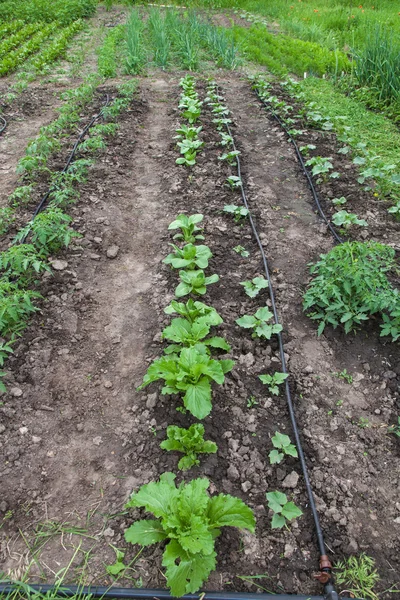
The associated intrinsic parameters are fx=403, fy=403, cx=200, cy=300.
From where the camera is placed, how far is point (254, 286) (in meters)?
3.27

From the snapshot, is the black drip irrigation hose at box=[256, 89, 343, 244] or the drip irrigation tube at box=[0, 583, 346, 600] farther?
the black drip irrigation hose at box=[256, 89, 343, 244]

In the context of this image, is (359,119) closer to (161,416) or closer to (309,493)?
(161,416)

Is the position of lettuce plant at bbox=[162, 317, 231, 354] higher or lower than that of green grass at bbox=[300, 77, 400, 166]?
lower

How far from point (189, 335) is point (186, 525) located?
1.18m

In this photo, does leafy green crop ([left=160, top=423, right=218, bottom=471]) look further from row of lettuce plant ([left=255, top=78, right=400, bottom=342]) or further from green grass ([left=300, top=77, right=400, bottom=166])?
green grass ([left=300, top=77, right=400, bottom=166])

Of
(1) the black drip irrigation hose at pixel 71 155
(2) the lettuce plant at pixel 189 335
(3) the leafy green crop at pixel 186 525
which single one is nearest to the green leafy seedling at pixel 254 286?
(2) the lettuce plant at pixel 189 335

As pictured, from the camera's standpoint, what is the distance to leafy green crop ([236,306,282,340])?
290 centimetres

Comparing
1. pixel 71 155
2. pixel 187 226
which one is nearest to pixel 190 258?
pixel 187 226

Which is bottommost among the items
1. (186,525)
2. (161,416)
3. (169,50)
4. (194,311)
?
(161,416)

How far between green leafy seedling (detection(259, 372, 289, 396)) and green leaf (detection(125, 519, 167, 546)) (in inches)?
42.4

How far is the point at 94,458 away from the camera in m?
2.34

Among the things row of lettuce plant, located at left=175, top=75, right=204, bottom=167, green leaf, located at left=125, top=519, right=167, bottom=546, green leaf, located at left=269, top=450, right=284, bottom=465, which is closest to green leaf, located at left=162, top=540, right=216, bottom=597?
green leaf, located at left=125, top=519, right=167, bottom=546

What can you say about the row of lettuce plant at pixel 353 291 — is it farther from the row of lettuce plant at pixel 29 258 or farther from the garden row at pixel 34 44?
the garden row at pixel 34 44

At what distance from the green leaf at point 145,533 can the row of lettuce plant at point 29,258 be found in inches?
47.7
